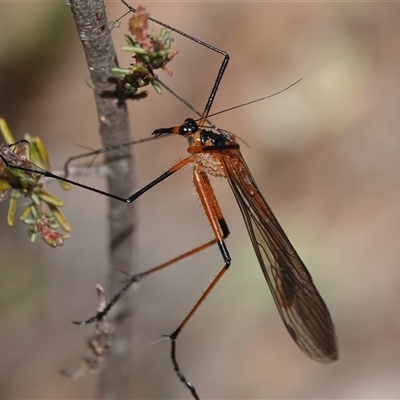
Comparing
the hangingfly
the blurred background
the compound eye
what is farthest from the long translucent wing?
the blurred background

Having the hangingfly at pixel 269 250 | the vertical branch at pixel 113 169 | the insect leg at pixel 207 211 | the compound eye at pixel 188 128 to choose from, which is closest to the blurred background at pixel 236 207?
the vertical branch at pixel 113 169

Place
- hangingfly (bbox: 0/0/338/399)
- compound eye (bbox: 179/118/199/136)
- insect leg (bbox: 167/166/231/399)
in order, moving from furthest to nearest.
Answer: insect leg (bbox: 167/166/231/399), hangingfly (bbox: 0/0/338/399), compound eye (bbox: 179/118/199/136)

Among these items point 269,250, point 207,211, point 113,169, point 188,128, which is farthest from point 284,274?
point 113,169

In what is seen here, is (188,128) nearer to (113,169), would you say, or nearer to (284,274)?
(113,169)

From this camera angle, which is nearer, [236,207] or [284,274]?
[284,274]

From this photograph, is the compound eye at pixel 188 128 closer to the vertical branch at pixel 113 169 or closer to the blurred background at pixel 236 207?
the vertical branch at pixel 113 169

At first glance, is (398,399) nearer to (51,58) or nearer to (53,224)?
(53,224)

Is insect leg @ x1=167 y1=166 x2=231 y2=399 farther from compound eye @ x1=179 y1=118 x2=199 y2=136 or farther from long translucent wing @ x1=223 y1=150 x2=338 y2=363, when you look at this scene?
compound eye @ x1=179 y1=118 x2=199 y2=136
